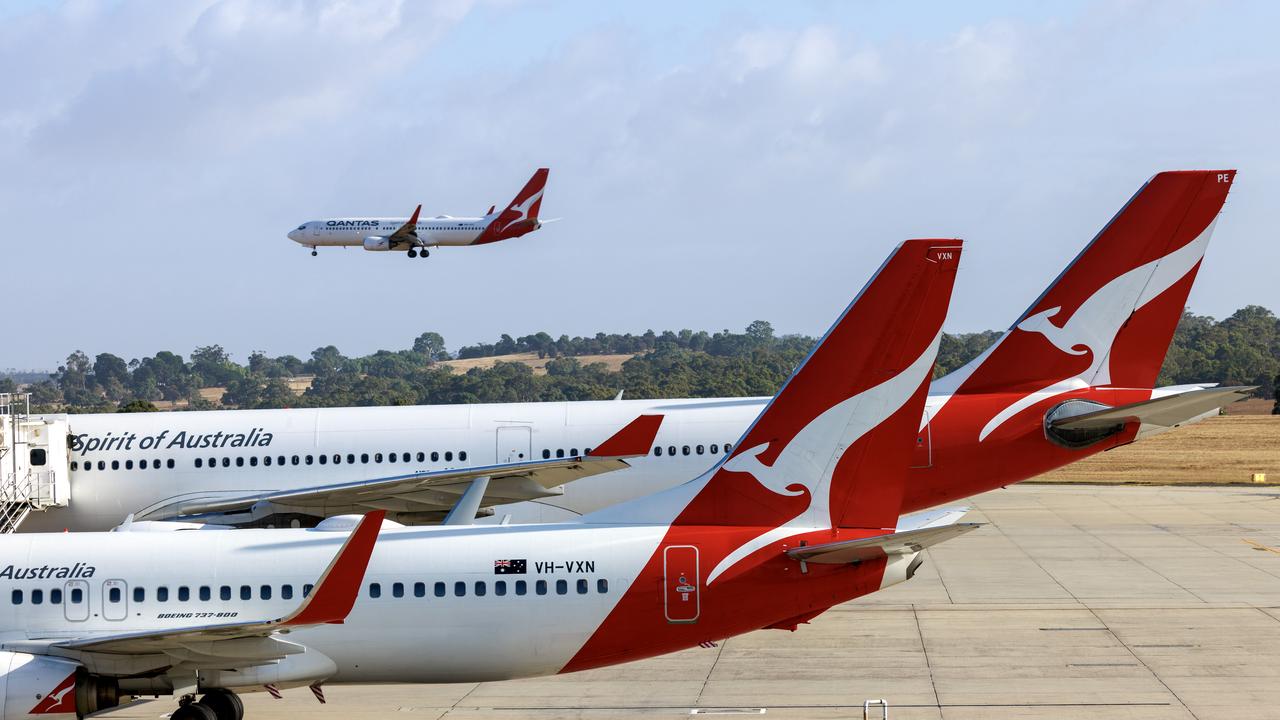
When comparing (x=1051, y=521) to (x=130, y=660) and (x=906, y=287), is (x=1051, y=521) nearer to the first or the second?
(x=906, y=287)

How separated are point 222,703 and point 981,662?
13197 millimetres

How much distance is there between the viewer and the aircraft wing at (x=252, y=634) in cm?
1525

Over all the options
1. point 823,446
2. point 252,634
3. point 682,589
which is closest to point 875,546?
point 823,446

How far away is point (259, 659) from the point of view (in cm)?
1770

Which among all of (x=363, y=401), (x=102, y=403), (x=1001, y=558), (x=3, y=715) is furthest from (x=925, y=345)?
(x=102, y=403)

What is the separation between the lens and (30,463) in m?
31.8

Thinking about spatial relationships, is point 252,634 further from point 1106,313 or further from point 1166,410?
point 1106,313

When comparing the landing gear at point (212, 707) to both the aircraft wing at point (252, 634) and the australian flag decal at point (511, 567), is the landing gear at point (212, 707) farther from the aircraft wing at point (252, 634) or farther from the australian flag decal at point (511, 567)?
the australian flag decal at point (511, 567)

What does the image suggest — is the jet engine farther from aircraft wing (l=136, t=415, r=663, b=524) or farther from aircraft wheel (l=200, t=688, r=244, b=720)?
aircraft wing (l=136, t=415, r=663, b=524)

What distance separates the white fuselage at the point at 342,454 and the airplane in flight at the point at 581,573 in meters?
13.6

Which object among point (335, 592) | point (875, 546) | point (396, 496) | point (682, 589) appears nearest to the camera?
point (335, 592)

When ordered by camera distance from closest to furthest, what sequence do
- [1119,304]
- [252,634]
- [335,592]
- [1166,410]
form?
[335,592]
[252,634]
[1166,410]
[1119,304]

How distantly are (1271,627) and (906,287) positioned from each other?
1423 centimetres

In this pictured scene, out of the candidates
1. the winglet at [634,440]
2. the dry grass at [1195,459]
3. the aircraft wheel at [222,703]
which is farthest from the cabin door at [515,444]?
the dry grass at [1195,459]
